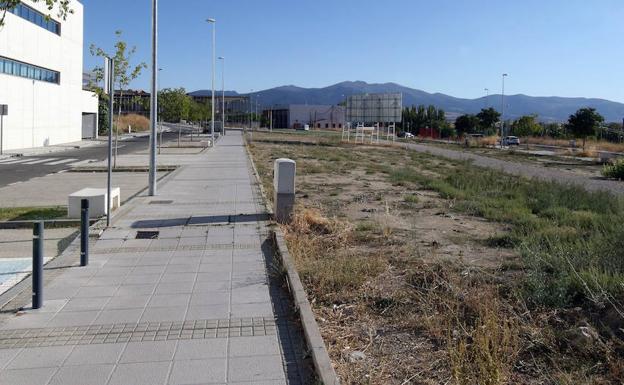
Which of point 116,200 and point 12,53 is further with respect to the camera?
point 12,53

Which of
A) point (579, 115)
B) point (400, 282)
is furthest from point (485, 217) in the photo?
point (579, 115)

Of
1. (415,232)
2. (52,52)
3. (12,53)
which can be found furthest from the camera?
(52,52)

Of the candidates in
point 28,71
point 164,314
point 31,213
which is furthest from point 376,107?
point 164,314

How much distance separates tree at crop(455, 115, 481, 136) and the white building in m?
51.5

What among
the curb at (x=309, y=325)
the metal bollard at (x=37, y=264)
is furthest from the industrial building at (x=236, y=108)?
the metal bollard at (x=37, y=264)

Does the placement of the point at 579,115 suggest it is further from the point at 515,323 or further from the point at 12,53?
the point at 515,323

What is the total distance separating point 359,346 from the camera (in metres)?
5.15

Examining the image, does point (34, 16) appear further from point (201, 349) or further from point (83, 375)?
point (83, 375)

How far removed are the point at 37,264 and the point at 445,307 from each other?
389 centimetres

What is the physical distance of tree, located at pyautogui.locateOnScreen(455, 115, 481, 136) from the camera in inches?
3435

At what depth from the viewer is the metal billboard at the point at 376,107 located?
62.8m

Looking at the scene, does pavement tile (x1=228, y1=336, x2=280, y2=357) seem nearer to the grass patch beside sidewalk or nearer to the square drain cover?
the square drain cover

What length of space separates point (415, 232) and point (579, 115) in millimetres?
51987

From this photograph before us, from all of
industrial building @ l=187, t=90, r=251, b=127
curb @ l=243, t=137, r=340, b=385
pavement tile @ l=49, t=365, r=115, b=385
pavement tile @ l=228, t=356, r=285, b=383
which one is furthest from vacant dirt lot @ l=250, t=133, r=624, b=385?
industrial building @ l=187, t=90, r=251, b=127
